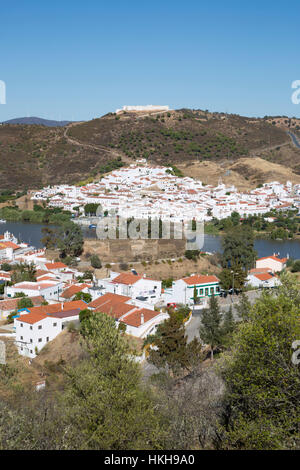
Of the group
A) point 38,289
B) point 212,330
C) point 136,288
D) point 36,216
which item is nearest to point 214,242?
point 136,288

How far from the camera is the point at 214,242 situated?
3262 cm

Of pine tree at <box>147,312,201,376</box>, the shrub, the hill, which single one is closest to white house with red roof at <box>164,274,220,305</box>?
the shrub

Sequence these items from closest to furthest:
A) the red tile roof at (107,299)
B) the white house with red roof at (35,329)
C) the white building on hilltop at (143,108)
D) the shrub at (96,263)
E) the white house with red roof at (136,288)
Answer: the white house with red roof at (35,329) < the red tile roof at (107,299) < the white house with red roof at (136,288) < the shrub at (96,263) < the white building on hilltop at (143,108)

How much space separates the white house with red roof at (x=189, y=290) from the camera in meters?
18.7

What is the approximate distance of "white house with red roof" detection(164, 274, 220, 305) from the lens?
61.3 ft

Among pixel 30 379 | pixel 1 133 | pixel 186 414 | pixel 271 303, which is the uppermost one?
pixel 1 133

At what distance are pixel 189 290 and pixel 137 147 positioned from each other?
45.6m

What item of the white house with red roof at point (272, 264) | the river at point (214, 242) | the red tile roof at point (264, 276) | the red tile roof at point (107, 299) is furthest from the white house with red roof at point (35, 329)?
the river at point (214, 242)

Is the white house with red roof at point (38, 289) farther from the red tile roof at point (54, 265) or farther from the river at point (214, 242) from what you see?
the river at point (214, 242)

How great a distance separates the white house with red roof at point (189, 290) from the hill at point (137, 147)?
3559cm

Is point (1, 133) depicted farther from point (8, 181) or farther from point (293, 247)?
point (293, 247)
